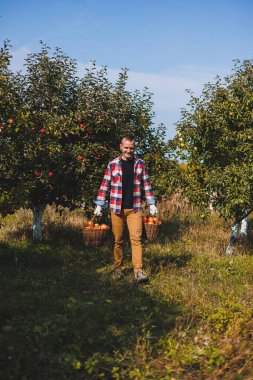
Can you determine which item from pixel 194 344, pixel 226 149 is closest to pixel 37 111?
pixel 226 149

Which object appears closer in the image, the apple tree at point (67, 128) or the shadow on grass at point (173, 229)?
the apple tree at point (67, 128)

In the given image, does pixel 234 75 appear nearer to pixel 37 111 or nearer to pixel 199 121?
pixel 199 121

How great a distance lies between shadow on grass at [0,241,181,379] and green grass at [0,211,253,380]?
0.05 ft

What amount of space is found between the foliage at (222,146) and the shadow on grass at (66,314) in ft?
8.99

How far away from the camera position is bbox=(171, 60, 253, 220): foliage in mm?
8141

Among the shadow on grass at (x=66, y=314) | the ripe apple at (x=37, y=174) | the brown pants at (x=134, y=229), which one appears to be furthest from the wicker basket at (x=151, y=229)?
the ripe apple at (x=37, y=174)

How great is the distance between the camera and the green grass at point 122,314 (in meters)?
3.95

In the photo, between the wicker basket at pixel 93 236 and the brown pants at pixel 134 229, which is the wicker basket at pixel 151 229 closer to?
the wicker basket at pixel 93 236

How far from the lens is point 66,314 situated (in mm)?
4809

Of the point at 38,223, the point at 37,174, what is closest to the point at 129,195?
the point at 37,174

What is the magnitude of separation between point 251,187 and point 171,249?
2.61 metres

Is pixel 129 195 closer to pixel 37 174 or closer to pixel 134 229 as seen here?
pixel 134 229

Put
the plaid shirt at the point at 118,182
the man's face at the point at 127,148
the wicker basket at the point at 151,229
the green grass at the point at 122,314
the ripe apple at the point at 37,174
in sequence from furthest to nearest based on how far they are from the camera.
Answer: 1. the wicker basket at the point at 151,229
2. the ripe apple at the point at 37,174
3. the plaid shirt at the point at 118,182
4. the man's face at the point at 127,148
5. the green grass at the point at 122,314

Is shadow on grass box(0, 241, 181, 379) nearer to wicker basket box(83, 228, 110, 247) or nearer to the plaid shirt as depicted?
wicker basket box(83, 228, 110, 247)
